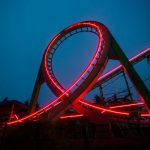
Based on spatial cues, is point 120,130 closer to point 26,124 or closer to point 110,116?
point 110,116

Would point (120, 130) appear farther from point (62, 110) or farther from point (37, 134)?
point (37, 134)

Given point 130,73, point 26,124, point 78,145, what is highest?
point 130,73

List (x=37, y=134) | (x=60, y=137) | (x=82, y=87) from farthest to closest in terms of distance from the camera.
Result: (x=82, y=87)
(x=60, y=137)
(x=37, y=134)

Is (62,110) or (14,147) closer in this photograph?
(14,147)

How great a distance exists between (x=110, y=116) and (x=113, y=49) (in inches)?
217

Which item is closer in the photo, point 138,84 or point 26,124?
point 26,124

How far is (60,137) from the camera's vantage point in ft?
29.5

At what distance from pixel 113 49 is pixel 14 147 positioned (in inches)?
431

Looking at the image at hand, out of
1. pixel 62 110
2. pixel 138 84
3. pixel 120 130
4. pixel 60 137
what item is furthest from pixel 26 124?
pixel 120 130

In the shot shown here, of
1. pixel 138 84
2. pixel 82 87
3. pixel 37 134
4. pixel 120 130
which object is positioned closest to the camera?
pixel 37 134

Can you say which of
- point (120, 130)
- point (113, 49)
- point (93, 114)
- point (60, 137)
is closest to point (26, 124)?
point (60, 137)

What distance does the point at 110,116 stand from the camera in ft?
50.3

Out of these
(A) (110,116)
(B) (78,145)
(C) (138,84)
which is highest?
(C) (138,84)

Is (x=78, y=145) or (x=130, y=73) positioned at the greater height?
(x=130, y=73)
